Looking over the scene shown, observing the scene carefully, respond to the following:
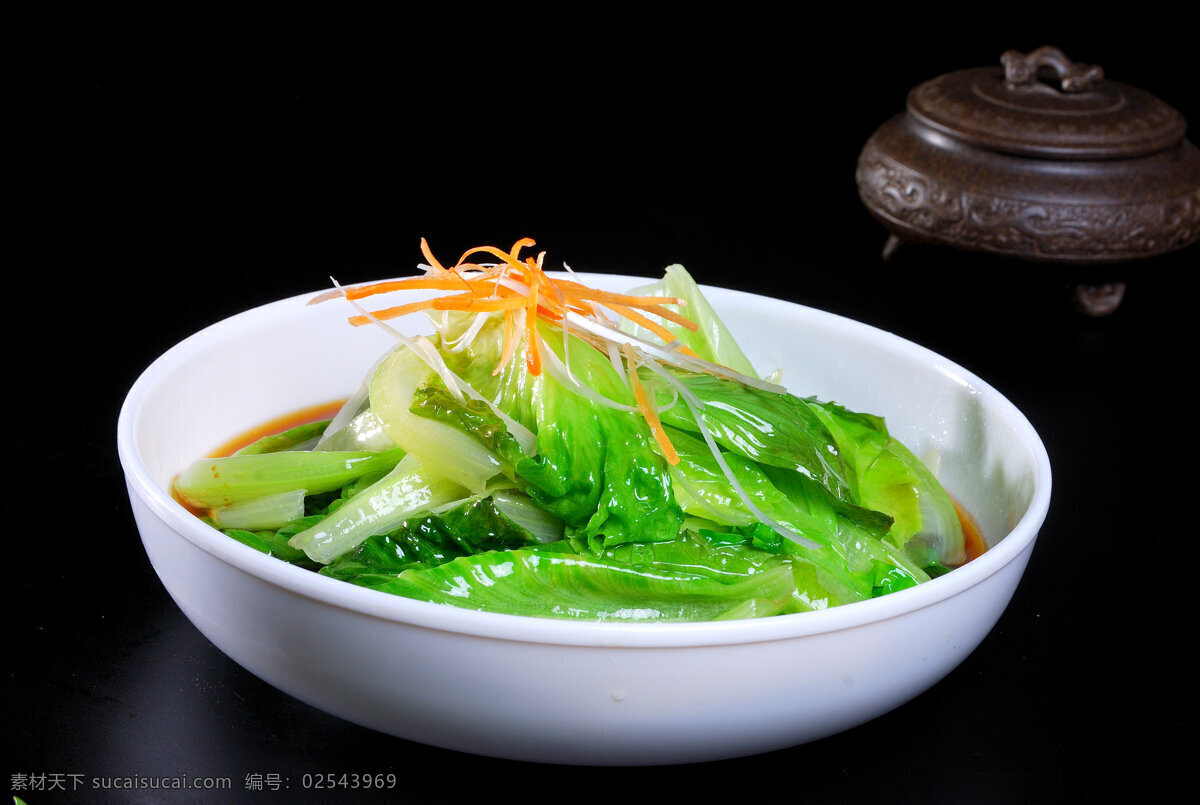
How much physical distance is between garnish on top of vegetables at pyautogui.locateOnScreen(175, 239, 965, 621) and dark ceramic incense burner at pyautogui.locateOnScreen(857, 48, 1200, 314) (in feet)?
4.97

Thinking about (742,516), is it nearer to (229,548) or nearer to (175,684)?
(229,548)

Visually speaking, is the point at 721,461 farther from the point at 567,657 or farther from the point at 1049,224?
the point at 1049,224

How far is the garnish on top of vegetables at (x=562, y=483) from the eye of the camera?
1.54 meters

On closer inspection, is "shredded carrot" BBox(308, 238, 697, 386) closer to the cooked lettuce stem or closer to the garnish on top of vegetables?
the garnish on top of vegetables

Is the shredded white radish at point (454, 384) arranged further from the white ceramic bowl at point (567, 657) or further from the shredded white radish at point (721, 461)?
the white ceramic bowl at point (567, 657)

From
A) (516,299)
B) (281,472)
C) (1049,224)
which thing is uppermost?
(516,299)

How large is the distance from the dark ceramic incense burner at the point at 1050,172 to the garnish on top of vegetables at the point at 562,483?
152cm

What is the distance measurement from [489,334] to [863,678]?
2.00ft

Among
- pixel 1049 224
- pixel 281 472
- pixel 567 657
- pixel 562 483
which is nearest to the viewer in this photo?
pixel 567 657

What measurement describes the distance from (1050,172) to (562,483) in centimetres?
193

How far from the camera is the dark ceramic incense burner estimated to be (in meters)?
3.14

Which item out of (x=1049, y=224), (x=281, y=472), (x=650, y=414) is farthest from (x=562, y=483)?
(x=1049, y=224)

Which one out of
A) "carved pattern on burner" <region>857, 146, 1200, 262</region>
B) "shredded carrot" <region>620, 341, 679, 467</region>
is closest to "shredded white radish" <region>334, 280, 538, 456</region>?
"shredded carrot" <region>620, 341, 679, 467</region>

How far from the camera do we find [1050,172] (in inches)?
124
